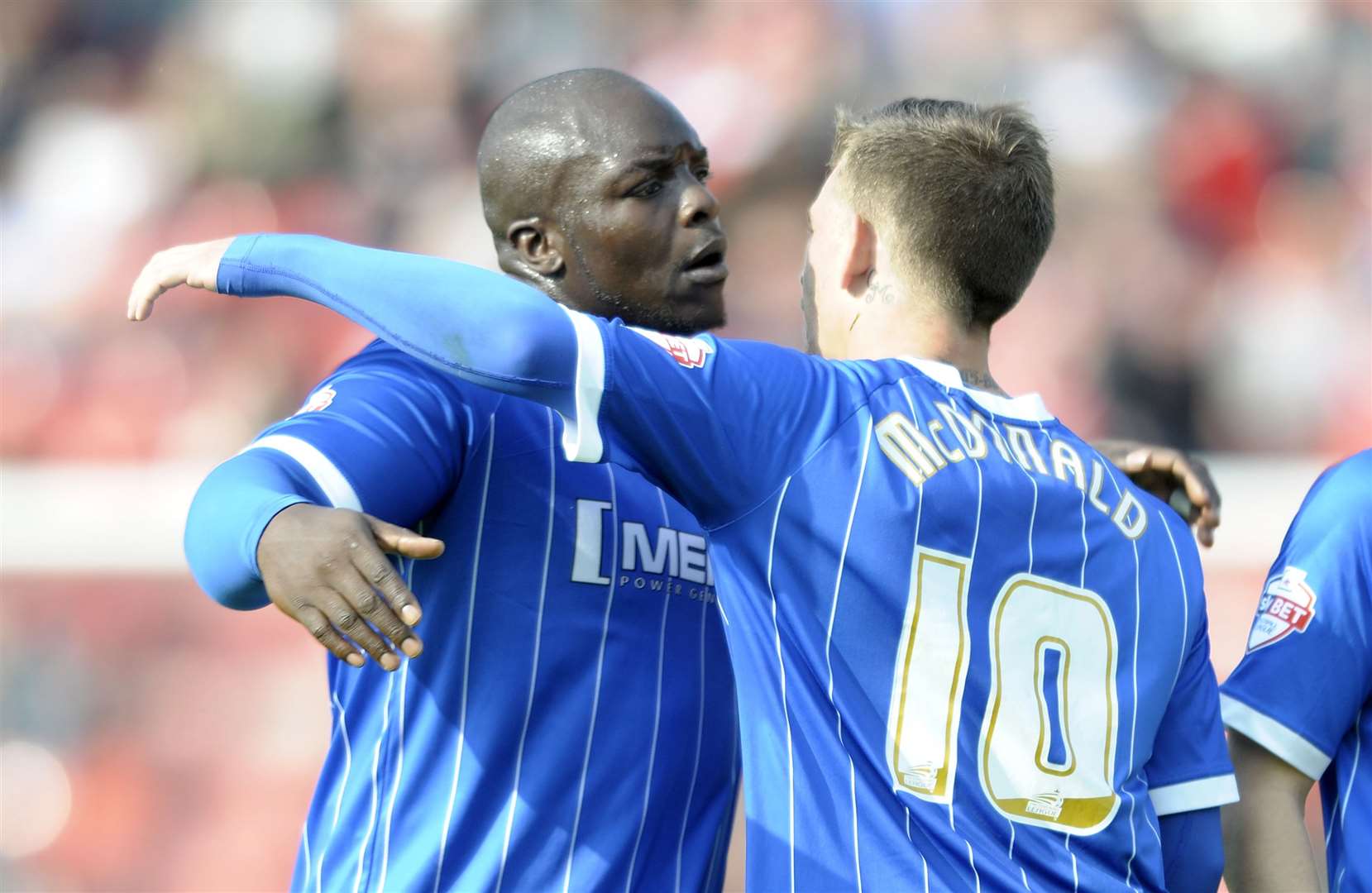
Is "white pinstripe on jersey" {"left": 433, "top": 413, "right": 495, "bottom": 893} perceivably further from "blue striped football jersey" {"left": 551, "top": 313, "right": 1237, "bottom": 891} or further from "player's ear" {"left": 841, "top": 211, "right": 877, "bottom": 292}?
"player's ear" {"left": 841, "top": 211, "right": 877, "bottom": 292}

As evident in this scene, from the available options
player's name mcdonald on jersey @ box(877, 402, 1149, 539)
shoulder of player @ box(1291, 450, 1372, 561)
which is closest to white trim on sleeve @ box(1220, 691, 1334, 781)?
shoulder of player @ box(1291, 450, 1372, 561)

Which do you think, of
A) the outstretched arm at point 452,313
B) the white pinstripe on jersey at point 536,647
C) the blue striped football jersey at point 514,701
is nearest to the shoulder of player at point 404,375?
the blue striped football jersey at point 514,701

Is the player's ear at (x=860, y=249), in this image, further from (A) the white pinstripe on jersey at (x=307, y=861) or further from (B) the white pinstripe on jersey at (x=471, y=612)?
(A) the white pinstripe on jersey at (x=307, y=861)

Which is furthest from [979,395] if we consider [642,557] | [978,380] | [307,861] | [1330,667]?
[307,861]

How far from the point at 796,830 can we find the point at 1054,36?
659 centimetres

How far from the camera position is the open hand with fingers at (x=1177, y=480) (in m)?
2.65

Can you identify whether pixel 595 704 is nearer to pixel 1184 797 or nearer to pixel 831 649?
pixel 831 649

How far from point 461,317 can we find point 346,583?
0.33 metres

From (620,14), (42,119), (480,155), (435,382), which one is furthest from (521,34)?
(435,382)

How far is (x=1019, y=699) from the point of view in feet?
6.68

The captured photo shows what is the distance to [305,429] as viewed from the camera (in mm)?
2014

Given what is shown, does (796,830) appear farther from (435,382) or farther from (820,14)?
(820,14)

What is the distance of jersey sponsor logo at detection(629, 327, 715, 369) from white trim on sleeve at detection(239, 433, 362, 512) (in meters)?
0.41

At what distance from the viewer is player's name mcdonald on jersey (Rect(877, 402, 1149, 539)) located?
1995 millimetres
